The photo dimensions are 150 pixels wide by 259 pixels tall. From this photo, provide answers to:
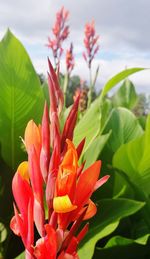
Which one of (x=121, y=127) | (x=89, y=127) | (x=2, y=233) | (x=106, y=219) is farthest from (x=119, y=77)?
(x=2, y=233)

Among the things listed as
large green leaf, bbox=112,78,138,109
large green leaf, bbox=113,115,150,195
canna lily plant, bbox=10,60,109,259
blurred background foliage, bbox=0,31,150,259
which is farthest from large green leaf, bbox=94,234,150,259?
large green leaf, bbox=112,78,138,109

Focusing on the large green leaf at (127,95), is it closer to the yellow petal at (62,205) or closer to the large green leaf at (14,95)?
the large green leaf at (14,95)

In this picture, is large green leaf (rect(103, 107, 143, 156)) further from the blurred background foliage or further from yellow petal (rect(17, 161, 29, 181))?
yellow petal (rect(17, 161, 29, 181))

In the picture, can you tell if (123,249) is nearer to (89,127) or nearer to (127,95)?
(89,127)

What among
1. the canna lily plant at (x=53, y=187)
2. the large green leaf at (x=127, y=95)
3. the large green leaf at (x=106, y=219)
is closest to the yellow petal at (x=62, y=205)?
the canna lily plant at (x=53, y=187)

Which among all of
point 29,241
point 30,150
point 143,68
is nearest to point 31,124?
point 30,150
